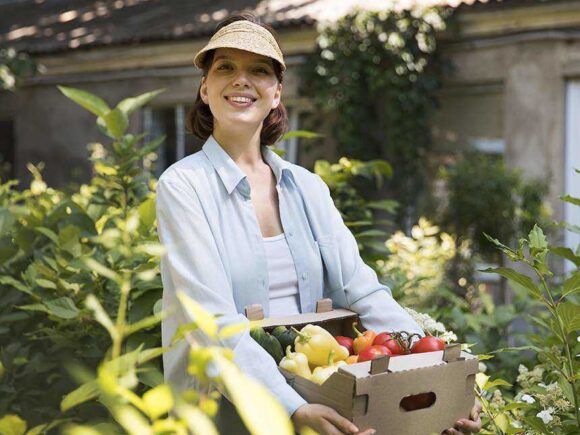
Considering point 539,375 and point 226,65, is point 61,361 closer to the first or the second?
point 226,65

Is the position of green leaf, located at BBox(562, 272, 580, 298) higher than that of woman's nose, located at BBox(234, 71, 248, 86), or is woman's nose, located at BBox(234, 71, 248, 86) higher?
woman's nose, located at BBox(234, 71, 248, 86)

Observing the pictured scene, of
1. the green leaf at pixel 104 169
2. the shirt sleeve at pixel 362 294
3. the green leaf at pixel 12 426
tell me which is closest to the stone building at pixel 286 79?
the green leaf at pixel 104 169

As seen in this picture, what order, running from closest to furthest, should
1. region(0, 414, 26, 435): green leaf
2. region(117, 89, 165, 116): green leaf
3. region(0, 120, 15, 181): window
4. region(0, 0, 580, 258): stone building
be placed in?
region(0, 414, 26, 435): green leaf
region(117, 89, 165, 116): green leaf
region(0, 0, 580, 258): stone building
region(0, 120, 15, 181): window

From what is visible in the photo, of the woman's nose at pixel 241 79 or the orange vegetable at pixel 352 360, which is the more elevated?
the woman's nose at pixel 241 79

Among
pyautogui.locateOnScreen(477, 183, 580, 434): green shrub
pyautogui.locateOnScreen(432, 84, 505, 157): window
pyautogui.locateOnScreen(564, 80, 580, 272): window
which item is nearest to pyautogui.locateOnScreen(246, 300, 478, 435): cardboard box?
pyautogui.locateOnScreen(477, 183, 580, 434): green shrub

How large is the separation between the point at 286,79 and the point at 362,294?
23.2ft

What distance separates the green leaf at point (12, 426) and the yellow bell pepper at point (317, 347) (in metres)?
0.72

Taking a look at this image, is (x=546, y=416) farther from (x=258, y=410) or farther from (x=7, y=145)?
(x=7, y=145)

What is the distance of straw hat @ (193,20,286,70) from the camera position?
2356 millimetres

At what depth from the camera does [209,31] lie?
9727 millimetres

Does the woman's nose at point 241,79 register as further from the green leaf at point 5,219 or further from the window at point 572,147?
the window at point 572,147

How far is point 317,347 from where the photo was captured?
2100 millimetres

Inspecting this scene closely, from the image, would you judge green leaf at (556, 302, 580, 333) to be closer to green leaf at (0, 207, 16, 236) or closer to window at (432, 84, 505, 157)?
green leaf at (0, 207, 16, 236)

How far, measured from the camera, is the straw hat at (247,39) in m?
2.36
